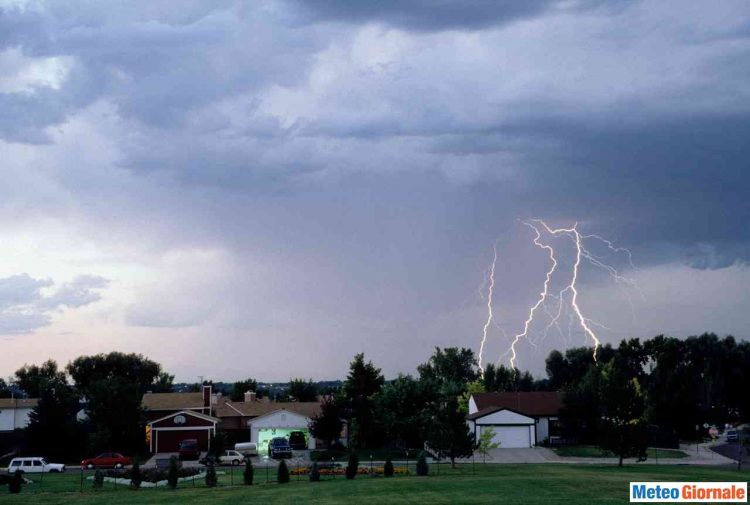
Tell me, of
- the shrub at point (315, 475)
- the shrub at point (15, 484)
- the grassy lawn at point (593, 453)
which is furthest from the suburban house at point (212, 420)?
the shrub at point (15, 484)

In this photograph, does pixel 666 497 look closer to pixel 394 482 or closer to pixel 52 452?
pixel 394 482

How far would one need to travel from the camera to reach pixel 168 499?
37.3 meters

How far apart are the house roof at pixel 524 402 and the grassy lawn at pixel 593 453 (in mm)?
6561

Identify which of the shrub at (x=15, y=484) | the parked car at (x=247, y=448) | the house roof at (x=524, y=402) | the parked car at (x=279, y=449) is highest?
the house roof at (x=524, y=402)

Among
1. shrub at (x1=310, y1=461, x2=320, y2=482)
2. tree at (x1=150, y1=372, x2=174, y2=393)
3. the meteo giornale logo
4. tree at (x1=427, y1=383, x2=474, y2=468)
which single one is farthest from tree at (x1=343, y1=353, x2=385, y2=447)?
tree at (x1=150, y1=372, x2=174, y2=393)

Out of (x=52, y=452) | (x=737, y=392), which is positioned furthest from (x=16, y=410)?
(x=737, y=392)

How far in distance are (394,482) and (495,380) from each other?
83654mm

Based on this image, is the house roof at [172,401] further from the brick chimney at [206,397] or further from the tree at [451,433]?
the tree at [451,433]

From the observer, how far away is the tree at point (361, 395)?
69.1m

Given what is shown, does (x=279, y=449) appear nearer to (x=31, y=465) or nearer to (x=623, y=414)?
(x=31, y=465)

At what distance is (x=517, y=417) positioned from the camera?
73.6 metres

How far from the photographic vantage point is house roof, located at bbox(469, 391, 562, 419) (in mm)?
78688

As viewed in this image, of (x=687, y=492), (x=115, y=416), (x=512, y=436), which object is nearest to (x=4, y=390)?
(x=115, y=416)

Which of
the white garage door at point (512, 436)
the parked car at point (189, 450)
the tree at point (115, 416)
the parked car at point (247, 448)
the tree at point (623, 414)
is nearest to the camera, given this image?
the tree at point (623, 414)
